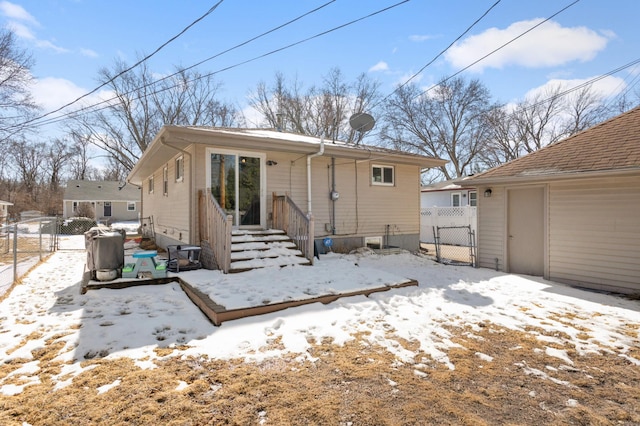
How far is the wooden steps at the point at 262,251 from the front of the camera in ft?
21.3

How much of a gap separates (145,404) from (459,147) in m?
29.9

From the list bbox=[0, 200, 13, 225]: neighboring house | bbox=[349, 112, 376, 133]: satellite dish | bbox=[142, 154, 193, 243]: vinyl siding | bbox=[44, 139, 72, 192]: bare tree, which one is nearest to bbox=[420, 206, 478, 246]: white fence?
bbox=[349, 112, 376, 133]: satellite dish

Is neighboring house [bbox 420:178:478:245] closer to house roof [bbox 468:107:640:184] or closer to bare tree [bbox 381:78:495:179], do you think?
house roof [bbox 468:107:640:184]

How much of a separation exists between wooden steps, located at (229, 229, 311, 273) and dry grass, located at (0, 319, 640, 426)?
330 cm

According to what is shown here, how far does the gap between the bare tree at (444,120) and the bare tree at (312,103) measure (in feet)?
8.75

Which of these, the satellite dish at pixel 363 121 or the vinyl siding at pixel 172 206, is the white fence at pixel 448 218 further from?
the vinyl siding at pixel 172 206

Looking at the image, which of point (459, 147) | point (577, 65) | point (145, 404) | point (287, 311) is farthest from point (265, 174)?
point (459, 147)

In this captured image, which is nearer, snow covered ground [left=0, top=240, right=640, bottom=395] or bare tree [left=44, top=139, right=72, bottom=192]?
snow covered ground [left=0, top=240, right=640, bottom=395]

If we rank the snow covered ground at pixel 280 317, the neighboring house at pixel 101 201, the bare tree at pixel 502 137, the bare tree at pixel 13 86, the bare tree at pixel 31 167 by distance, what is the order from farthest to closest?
the bare tree at pixel 31 167 → the neighboring house at pixel 101 201 → the bare tree at pixel 502 137 → the bare tree at pixel 13 86 → the snow covered ground at pixel 280 317

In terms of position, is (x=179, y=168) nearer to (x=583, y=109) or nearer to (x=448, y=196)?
(x=448, y=196)

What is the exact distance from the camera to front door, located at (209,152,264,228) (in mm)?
7926

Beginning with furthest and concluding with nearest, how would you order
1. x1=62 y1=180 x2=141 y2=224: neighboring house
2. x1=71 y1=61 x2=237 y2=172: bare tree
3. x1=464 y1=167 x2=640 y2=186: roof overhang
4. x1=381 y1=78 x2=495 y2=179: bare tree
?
x1=62 y1=180 x2=141 y2=224: neighboring house → x1=381 y1=78 x2=495 y2=179: bare tree → x1=71 y1=61 x2=237 y2=172: bare tree → x1=464 y1=167 x2=640 y2=186: roof overhang

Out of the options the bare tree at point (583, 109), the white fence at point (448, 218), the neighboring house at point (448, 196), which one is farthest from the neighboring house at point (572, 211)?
the bare tree at point (583, 109)

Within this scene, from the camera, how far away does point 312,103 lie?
2688 centimetres
